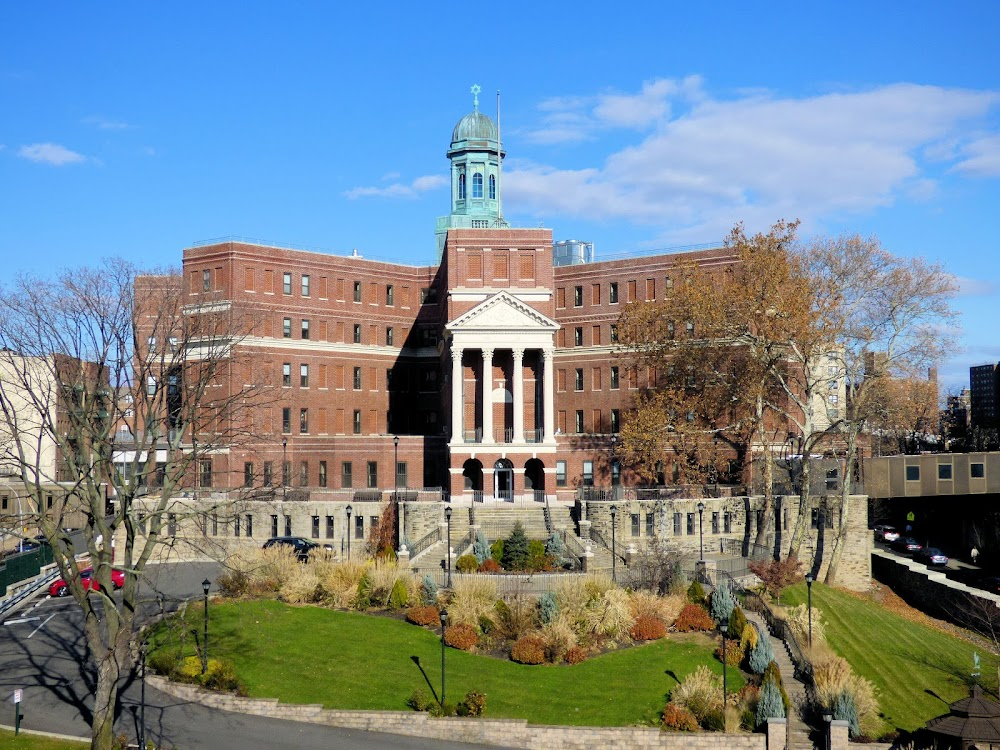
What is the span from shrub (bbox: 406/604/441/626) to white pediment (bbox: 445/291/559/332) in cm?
2738

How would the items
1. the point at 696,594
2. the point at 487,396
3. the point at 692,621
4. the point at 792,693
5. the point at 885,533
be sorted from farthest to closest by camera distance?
the point at 885,533
the point at 487,396
the point at 696,594
the point at 692,621
the point at 792,693

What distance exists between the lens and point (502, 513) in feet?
208

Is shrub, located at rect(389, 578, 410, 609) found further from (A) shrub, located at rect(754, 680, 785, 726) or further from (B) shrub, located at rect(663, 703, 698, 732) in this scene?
(A) shrub, located at rect(754, 680, 785, 726)

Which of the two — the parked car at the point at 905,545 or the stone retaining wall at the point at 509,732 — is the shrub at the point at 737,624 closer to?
the stone retaining wall at the point at 509,732

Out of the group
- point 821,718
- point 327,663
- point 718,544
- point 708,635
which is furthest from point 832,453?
point 327,663

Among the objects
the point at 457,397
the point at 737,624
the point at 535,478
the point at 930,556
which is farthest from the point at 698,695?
the point at 930,556

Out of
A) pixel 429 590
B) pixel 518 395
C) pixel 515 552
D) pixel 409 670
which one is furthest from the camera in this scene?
pixel 518 395

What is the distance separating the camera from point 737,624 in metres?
41.3

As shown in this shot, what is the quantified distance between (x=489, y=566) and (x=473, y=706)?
1651 centimetres

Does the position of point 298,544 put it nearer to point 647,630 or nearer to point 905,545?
point 647,630

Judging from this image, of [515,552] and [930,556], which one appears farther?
[930,556]

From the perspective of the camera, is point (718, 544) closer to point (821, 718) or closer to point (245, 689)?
point (821, 718)

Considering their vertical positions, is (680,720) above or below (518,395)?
below

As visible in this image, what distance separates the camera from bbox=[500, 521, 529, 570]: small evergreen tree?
51.8 meters
